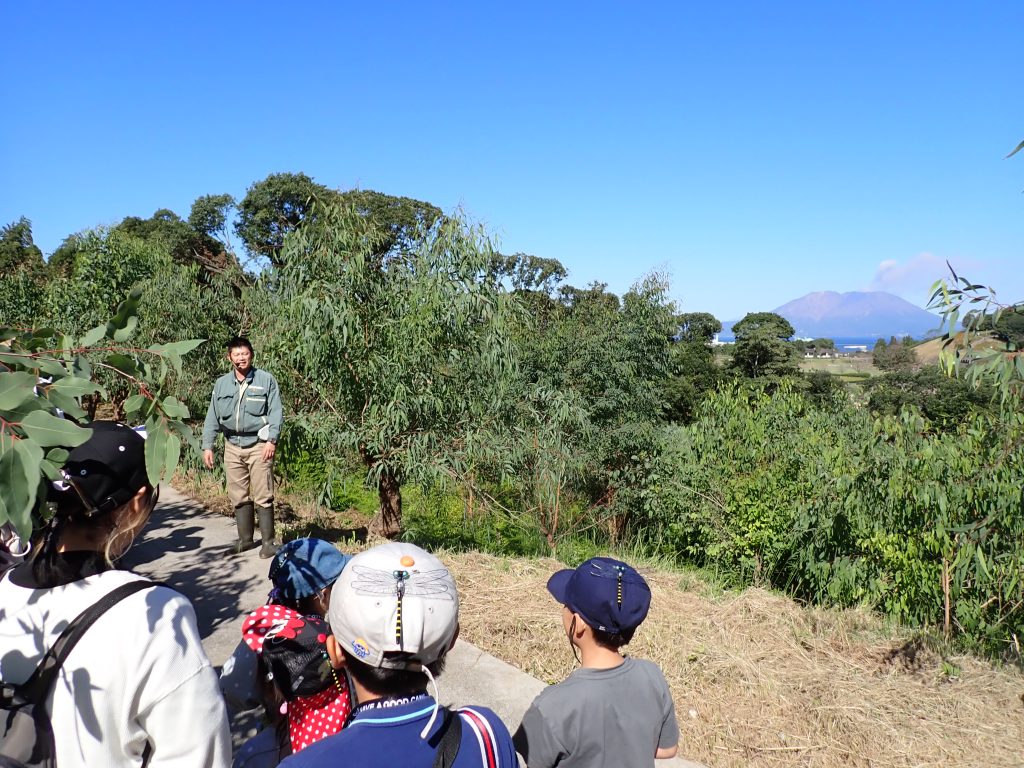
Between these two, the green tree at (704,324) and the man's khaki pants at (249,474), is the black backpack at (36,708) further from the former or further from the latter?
the green tree at (704,324)

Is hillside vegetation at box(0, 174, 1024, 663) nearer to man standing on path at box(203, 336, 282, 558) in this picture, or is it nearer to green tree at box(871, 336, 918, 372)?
man standing on path at box(203, 336, 282, 558)

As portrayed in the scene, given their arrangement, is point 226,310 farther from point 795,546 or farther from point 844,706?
point 844,706

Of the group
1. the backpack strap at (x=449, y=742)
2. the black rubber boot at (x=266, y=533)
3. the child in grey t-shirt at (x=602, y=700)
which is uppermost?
the backpack strap at (x=449, y=742)

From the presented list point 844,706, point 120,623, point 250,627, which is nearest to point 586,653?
point 250,627

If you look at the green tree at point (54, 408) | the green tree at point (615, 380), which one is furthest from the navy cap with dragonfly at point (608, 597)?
the green tree at point (615, 380)

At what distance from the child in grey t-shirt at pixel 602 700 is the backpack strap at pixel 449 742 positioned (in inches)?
25.0

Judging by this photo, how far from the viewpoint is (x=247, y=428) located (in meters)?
5.21

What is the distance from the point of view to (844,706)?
346 centimetres

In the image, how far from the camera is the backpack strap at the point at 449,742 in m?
1.30

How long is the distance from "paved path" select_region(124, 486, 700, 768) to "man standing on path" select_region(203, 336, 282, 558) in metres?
0.45

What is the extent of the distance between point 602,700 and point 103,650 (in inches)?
50.6

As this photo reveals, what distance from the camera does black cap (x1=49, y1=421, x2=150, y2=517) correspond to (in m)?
1.50

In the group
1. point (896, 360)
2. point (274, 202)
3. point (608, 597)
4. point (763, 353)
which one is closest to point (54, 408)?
point (608, 597)

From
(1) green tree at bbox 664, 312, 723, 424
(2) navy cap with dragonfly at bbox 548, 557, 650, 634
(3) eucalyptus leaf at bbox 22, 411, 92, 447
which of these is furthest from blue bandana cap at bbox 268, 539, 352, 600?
(1) green tree at bbox 664, 312, 723, 424
